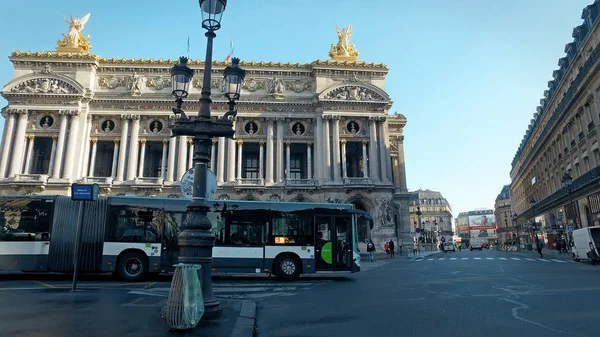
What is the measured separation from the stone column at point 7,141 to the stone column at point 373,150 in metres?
35.6

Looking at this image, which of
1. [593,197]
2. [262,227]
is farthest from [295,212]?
[593,197]

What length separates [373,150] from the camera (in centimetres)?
4022

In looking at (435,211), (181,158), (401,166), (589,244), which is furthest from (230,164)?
(435,211)

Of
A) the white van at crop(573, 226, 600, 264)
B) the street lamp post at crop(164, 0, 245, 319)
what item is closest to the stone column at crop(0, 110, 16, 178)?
the street lamp post at crop(164, 0, 245, 319)

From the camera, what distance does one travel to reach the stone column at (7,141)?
36406 millimetres

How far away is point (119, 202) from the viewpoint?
14930mm

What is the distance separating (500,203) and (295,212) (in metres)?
118

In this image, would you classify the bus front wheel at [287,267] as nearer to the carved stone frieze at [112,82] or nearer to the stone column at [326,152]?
the stone column at [326,152]

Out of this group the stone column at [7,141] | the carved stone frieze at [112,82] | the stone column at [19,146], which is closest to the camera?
the stone column at [7,141]

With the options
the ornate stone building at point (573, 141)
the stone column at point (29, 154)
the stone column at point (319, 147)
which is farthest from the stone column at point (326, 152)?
the stone column at point (29, 154)

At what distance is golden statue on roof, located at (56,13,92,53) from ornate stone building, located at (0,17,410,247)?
85 centimetres

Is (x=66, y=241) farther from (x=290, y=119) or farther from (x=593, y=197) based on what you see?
(x=593, y=197)

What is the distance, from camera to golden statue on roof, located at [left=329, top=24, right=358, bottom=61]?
4378 cm

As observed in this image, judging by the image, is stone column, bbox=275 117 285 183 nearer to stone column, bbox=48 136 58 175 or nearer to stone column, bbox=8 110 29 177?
stone column, bbox=48 136 58 175
